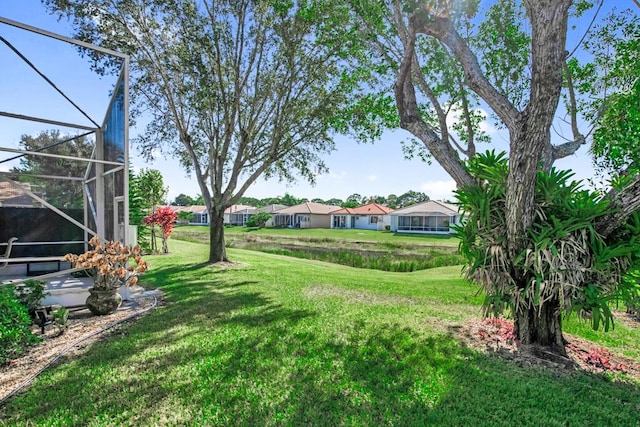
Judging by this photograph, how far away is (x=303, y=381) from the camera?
11.3 ft

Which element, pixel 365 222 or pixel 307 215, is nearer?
pixel 365 222

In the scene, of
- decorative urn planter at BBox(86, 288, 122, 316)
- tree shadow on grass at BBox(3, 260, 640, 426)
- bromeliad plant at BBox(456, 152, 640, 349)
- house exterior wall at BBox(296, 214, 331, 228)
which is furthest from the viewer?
house exterior wall at BBox(296, 214, 331, 228)

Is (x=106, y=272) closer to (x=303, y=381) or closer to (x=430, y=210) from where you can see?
(x=303, y=381)

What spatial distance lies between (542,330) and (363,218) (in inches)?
1539

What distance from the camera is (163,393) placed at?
10.4 feet

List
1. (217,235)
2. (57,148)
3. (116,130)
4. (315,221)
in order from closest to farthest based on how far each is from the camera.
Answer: (116,130), (57,148), (217,235), (315,221)

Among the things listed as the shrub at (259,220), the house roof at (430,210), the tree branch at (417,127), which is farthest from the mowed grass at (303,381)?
the shrub at (259,220)

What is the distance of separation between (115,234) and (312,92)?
738 cm

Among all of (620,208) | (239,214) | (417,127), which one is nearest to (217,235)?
(417,127)

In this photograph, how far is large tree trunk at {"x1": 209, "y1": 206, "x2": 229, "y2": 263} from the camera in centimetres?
1191

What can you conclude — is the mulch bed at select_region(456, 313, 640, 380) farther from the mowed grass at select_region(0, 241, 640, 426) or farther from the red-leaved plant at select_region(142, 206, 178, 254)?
the red-leaved plant at select_region(142, 206, 178, 254)

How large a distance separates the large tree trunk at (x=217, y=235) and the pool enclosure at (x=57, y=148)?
4044mm

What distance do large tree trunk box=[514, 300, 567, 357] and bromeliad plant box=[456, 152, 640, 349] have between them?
15 mm

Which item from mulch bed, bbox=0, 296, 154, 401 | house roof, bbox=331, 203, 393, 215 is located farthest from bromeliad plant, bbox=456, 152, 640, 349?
house roof, bbox=331, 203, 393, 215
